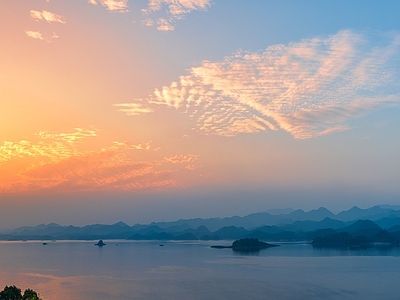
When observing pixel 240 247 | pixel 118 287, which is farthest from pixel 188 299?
pixel 240 247

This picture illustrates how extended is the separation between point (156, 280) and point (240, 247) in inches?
3106

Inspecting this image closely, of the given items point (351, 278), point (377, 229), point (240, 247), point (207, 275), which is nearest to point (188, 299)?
point (207, 275)

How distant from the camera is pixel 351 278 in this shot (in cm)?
5581

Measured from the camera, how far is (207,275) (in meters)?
61.8

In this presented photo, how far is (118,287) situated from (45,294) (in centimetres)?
870

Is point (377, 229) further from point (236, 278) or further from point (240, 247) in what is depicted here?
point (236, 278)

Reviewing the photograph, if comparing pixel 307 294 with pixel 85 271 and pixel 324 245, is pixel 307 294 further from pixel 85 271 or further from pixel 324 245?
pixel 324 245

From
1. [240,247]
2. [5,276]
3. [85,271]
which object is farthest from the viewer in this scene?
[240,247]

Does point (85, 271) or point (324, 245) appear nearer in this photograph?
point (85, 271)

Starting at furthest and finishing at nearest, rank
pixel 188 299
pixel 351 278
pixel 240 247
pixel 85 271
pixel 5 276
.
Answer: pixel 240 247
pixel 85 271
pixel 5 276
pixel 351 278
pixel 188 299

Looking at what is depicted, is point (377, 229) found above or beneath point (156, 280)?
above

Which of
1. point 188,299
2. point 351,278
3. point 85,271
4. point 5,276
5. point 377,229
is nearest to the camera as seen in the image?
point 188,299

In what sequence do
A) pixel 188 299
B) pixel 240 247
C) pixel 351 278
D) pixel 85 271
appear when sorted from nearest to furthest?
pixel 188 299
pixel 351 278
pixel 85 271
pixel 240 247

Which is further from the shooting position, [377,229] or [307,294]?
[377,229]
